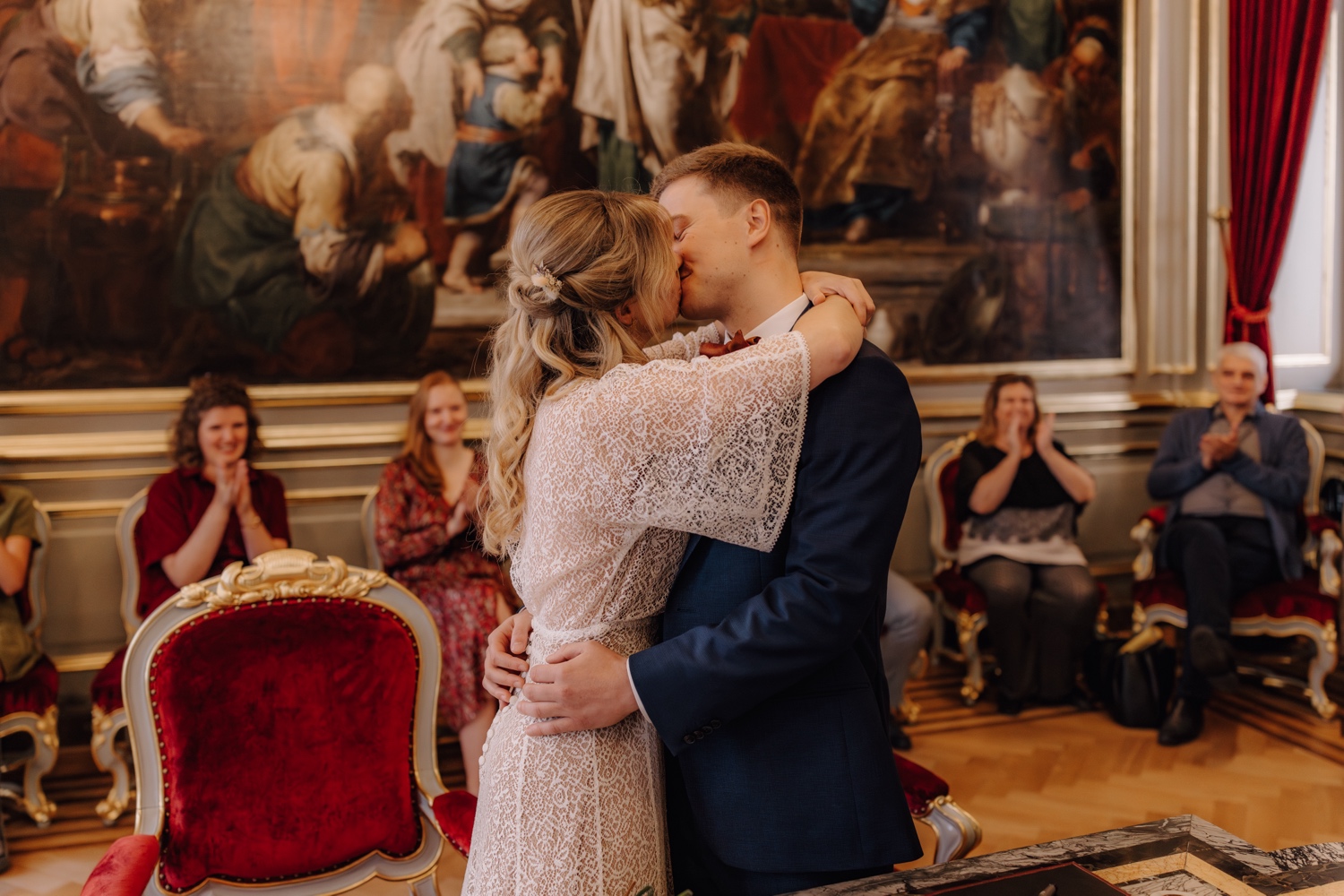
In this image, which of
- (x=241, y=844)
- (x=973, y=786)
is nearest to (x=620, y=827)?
(x=241, y=844)

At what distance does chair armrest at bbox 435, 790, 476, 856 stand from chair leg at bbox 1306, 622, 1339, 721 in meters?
3.92

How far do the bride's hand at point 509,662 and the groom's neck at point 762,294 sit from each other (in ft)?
2.05

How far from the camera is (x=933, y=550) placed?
5418 mm

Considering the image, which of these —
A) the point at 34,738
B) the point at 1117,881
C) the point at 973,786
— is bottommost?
the point at 973,786

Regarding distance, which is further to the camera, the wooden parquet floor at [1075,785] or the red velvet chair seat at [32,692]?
the red velvet chair seat at [32,692]

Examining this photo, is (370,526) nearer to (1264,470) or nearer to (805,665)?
(805,665)

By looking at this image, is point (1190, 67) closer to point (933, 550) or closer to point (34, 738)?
point (933, 550)

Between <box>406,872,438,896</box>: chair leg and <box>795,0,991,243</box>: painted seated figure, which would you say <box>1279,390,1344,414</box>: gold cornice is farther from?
<box>406,872,438,896</box>: chair leg

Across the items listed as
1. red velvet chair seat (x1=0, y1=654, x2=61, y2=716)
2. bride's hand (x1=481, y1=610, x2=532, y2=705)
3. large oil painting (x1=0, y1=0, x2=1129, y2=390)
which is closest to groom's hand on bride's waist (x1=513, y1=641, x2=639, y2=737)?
bride's hand (x1=481, y1=610, x2=532, y2=705)

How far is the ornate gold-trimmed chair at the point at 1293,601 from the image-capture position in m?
4.64

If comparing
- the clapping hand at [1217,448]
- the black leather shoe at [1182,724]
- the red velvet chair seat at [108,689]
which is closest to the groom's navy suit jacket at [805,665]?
the red velvet chair seat at [108,689]

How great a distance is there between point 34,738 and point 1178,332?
234 inches

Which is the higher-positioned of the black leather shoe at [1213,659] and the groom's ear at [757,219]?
the groom's ear at [757,219]

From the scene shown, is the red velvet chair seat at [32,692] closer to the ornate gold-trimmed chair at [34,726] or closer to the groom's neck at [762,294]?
the ornate gold-trimmed chair at [34,726]
